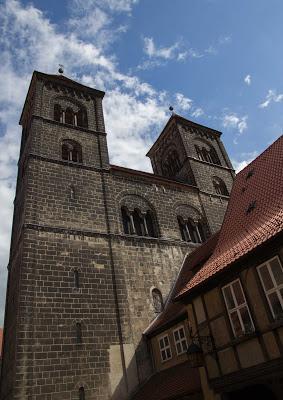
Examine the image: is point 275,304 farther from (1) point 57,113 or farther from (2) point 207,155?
(2) point 207,155

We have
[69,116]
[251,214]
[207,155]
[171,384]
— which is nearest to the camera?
[251,214]

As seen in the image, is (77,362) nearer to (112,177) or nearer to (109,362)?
(109,362)

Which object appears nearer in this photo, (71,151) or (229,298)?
(229,298)

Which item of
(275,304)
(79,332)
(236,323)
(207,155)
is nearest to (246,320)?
(236,323)

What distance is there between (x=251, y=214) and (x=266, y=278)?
128 inches

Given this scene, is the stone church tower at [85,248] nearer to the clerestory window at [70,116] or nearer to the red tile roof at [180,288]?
the clerestory window at [70,116]

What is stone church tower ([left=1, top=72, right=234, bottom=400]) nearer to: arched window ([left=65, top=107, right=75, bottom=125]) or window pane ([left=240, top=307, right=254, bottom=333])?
arched window ([left=65, top=107, right=75, bottom=125])

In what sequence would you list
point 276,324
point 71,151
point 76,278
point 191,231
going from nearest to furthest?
point 276,324 → point 76,278 → point 71,151 → point 191,231

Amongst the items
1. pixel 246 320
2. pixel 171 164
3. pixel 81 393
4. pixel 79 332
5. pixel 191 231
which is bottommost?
pixel 81 393

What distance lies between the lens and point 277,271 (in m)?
8.51

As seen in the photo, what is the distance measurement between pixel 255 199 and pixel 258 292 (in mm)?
4394

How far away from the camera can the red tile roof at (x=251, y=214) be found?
31.5 ft

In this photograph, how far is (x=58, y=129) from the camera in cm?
2014

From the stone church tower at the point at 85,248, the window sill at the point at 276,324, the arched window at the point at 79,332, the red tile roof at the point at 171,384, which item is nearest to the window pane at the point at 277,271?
the window sill at the point at 276,324
